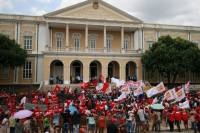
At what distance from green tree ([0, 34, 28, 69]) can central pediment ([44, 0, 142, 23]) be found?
720cm

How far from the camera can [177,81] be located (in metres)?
37.2

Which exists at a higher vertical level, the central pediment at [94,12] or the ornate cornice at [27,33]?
the central pediment at [94,12]

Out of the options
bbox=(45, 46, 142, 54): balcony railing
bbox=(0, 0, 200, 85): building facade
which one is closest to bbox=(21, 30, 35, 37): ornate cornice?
bbox=(0, 0, 200, 85): building facade

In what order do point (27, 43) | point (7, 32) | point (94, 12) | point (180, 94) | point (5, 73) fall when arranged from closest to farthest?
point (180, 94)
point (5, 73)
point (7, 32)
point (94, 12)
point (27, 43)

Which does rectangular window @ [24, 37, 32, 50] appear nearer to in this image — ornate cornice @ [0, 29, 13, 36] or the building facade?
the building facade

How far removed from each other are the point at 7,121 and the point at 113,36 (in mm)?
27917

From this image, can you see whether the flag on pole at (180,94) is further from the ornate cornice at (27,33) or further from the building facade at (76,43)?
the ornate cornice at (27,33)

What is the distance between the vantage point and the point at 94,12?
106 ft

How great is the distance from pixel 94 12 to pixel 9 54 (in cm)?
1454

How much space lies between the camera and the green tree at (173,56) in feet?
95.1

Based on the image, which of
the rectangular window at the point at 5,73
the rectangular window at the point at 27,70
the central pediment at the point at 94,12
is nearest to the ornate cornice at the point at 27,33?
the rectangular window at the point at 27,70

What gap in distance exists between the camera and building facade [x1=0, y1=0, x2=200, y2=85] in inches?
1212

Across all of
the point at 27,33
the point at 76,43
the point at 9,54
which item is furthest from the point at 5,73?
the point at 76,43

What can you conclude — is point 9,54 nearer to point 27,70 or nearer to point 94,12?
point 27,70
